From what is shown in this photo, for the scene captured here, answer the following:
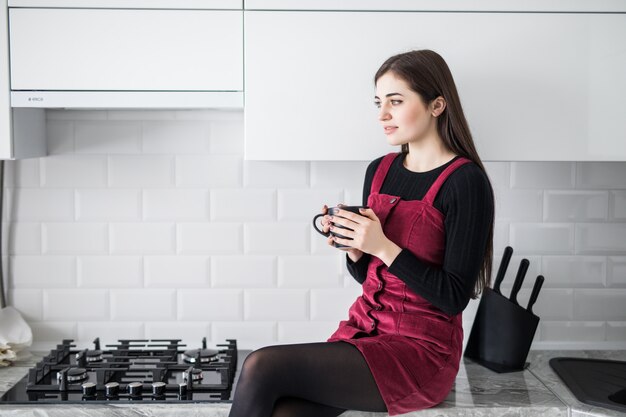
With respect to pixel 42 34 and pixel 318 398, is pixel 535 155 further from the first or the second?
pixel 42 34

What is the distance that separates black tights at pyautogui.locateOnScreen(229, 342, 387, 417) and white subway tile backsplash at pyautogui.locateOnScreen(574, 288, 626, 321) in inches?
39.8

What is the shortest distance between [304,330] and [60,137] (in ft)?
3.34

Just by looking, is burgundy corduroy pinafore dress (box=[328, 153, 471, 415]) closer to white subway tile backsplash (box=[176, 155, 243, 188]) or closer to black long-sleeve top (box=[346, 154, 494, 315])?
black long-sleeve top (box=[346, 154, 494, 315])

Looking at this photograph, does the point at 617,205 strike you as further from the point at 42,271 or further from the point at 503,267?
the point at 42,271

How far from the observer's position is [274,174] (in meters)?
2.41

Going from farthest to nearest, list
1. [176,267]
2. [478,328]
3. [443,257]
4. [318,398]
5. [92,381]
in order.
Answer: [176,267] → [478,328] → [92,381] → [443,257] → [318,398]

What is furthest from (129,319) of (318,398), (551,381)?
(551,381)

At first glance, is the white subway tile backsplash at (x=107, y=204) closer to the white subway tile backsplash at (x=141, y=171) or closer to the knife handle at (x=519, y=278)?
the white subway tile backsplash at (x=141, y=171)

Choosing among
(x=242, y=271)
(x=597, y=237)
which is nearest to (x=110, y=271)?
(x=242, y=271)

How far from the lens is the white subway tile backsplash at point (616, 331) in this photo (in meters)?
2.47

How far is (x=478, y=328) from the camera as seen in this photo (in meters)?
2.27

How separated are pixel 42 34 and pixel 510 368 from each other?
1.62m

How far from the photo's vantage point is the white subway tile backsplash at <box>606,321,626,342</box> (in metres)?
2.47

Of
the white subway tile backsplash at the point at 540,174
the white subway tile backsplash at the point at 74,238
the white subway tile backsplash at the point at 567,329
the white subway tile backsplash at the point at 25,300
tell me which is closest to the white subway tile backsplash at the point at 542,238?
the white subway tile backsplash at the point at 540,174
